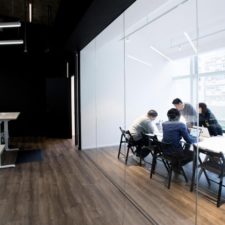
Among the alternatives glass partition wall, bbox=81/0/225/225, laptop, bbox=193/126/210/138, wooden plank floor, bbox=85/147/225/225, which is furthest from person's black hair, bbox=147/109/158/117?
laptop, bbox=193/126/210/138

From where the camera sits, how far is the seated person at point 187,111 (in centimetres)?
285

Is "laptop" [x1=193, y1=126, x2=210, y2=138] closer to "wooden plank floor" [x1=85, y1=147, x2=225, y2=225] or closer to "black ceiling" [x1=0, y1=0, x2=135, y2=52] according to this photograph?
"wooden plank floor" [x1=85, y1=147, x2=225, y2=225]

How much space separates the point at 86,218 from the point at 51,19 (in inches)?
236

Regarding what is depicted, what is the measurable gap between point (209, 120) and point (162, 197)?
1.36 metres

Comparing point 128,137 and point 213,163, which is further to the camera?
point 128,137

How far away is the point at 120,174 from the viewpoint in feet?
14.0

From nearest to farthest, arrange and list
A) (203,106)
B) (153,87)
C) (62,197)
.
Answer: (203,106) < (62,197) < (153,87)

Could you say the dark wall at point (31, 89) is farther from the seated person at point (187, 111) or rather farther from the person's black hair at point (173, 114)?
the seated person at point (187, 111)

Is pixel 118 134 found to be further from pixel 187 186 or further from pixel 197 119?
pixel 197 119

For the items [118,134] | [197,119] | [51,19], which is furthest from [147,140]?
[51,19]

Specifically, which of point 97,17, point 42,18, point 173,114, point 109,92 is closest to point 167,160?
point 173,114

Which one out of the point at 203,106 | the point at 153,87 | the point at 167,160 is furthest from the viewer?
the point at 153,87

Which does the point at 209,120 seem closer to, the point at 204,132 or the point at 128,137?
the point at 204,132

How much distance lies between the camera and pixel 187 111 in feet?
9.68
